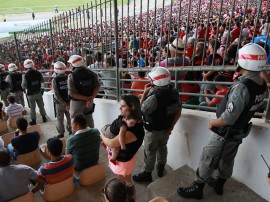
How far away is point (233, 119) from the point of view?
2656mm

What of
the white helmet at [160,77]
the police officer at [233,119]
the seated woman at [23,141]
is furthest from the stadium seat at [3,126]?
the police officer at [233,119]

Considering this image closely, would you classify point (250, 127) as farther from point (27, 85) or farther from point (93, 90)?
point (27, 85)

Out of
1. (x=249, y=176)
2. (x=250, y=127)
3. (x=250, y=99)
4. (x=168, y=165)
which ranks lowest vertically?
(x=168, y=165)

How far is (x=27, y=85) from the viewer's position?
21.8 ft

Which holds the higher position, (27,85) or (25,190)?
(27,85)

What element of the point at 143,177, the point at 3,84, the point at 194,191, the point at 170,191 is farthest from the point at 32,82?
the point at 194,191

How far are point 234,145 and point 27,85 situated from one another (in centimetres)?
527

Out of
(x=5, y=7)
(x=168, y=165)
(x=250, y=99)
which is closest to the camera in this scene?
(x=250, y=99)

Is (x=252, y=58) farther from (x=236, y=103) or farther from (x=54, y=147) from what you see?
(x=54, y=147)

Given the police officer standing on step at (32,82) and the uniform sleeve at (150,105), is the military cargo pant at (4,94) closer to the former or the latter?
the police officer standing on step at (32,82)

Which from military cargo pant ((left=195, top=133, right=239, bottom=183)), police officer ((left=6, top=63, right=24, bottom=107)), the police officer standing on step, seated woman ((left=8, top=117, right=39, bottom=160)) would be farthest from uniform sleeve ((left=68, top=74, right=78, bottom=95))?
police officer ((left=6, top=63, right=24, bottom=107))

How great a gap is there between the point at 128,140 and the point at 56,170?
1.05 metres

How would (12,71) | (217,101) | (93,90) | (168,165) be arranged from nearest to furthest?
(217,101)
(168,165)
(93,90)
(12,71)

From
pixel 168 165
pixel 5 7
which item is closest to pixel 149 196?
pixel 168 165
